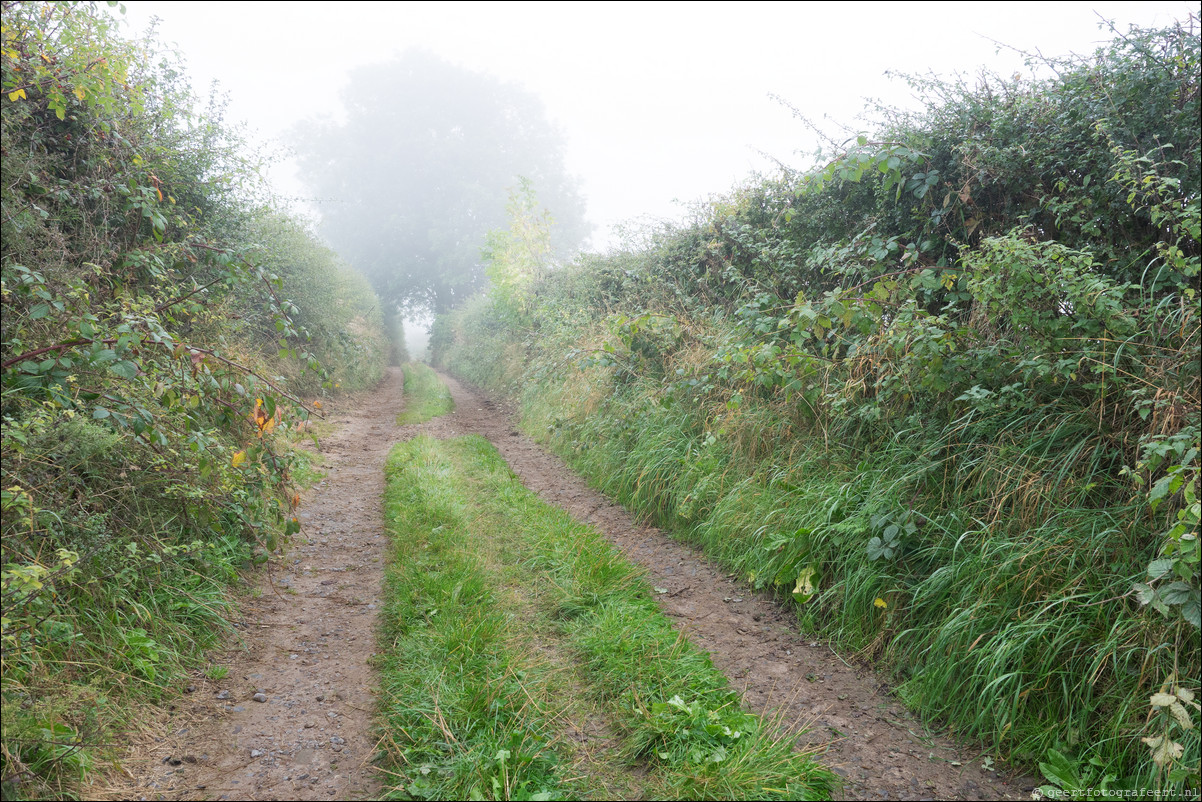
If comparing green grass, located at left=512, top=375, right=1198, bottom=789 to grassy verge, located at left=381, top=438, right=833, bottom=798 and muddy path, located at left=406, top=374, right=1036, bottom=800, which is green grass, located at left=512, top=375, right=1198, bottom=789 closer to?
muddy path, located at left=406, top=374, right=1036, bottom=800

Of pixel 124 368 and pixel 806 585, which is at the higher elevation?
pixel 124 368

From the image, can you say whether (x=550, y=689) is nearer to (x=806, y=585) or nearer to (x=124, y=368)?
(x=806, y=585)

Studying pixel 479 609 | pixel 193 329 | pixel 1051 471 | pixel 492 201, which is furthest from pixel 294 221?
pixel 492 201

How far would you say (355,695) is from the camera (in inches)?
121

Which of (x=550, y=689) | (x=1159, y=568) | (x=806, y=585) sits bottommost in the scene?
(x=550, y=689)

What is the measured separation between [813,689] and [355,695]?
2.48 metres

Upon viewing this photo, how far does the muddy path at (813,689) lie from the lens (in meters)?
2.51

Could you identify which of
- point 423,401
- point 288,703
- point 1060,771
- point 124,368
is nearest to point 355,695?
point 288,703

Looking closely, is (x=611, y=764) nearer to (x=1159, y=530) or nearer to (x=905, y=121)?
(x=1159, y=530)

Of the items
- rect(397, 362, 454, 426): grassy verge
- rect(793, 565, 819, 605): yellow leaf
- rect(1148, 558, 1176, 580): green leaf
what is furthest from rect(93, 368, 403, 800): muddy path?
rect(397, 362, 454, 426): grassy verge

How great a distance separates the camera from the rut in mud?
2.49 meters

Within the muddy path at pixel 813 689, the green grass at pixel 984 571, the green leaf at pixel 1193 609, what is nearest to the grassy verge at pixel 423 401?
the muddy path at pixel 813 689

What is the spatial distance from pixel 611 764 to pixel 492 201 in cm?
3784

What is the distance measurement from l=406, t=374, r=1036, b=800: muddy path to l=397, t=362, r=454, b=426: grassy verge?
7.33 m
